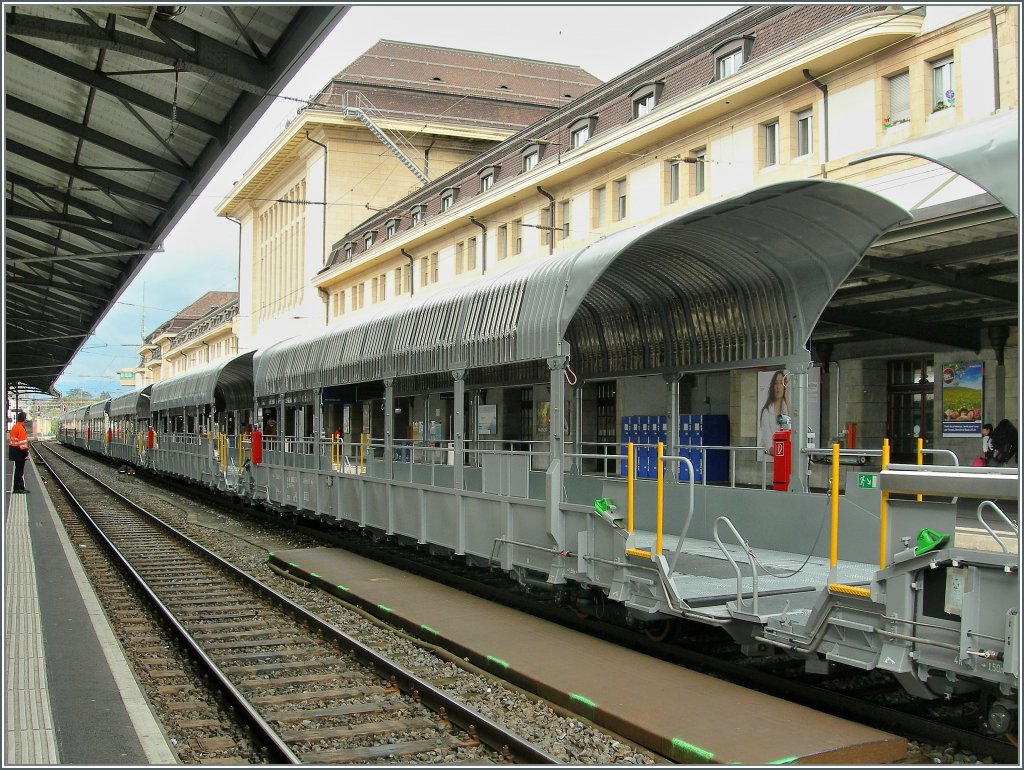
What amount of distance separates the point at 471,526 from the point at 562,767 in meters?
5.63

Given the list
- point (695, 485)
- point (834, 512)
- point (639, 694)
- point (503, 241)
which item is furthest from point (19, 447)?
point (834, 512)

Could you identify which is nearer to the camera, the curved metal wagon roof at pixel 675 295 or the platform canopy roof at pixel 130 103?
the curved metal wagon roof at pixel 675 295

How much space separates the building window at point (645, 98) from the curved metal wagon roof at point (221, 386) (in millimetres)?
13314

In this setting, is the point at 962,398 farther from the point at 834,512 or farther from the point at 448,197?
Answer: the point at 448,197

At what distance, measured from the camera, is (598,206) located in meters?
29.7

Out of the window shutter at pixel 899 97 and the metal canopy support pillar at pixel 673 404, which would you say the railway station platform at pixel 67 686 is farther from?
the window shutter at pixel 899 97

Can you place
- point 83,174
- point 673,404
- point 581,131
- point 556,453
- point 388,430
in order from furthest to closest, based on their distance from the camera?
point 581,131 → point 83,174 → point 388,430 → point 673,404 → point 556,453

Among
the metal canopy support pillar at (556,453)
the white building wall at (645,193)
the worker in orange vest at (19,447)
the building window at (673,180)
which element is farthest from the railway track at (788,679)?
the white building wall at (645,193)

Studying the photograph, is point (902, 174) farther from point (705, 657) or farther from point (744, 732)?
point (744, 732)

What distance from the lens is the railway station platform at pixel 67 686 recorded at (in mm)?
6023

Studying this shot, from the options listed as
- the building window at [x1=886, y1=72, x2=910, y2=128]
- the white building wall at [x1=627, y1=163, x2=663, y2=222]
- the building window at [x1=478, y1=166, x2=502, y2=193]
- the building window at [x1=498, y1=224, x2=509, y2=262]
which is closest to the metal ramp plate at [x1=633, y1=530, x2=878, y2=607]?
the building window at [x1=886, y1=72, x2=910, y2=128]

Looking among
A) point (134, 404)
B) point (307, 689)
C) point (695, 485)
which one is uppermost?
point (134, 404)

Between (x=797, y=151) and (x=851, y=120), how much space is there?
1810 mm

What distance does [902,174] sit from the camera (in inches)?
736
